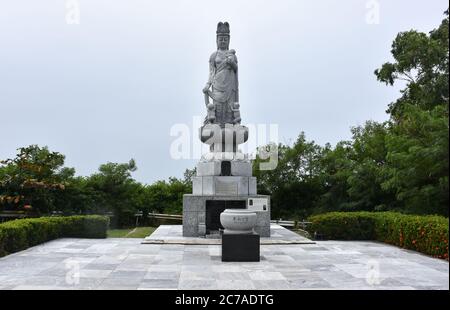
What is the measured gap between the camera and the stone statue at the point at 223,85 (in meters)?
14.9

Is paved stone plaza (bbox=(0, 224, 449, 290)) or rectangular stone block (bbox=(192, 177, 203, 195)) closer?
paved stone plaza (bbox=(0, 224, 449, 290))

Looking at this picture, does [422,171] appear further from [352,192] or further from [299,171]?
[299,171]

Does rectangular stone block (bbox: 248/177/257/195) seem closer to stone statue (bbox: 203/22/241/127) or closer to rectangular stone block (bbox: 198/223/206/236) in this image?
rectangular stone block (bbox: 198/223/206/236)

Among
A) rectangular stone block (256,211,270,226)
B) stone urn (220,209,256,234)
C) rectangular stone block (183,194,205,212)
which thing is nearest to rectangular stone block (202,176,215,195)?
rectangular stone block (183,194,205,212)

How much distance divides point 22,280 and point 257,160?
615 inches

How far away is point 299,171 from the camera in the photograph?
2142 centimetres

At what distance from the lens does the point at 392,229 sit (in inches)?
507

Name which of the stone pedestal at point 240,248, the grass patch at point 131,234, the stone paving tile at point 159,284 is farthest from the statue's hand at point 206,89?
the stone paving tile at point 159,284

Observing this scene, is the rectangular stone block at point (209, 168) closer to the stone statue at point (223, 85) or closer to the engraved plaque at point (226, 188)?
the engraved plaque at point (226, 188)

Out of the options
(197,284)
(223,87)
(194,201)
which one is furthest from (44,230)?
(197,284)

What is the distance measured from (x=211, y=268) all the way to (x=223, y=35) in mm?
8378

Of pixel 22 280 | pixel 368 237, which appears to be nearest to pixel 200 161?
pixel 368 237

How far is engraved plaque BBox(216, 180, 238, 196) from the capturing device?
45.6 ft

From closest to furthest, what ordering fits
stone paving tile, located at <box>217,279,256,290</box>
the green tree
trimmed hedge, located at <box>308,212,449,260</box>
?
stone paving tile, located at <box>217,279,256,290</box> → trimmed hedge, located at <box>308,212,449,260</box> → the green tree
